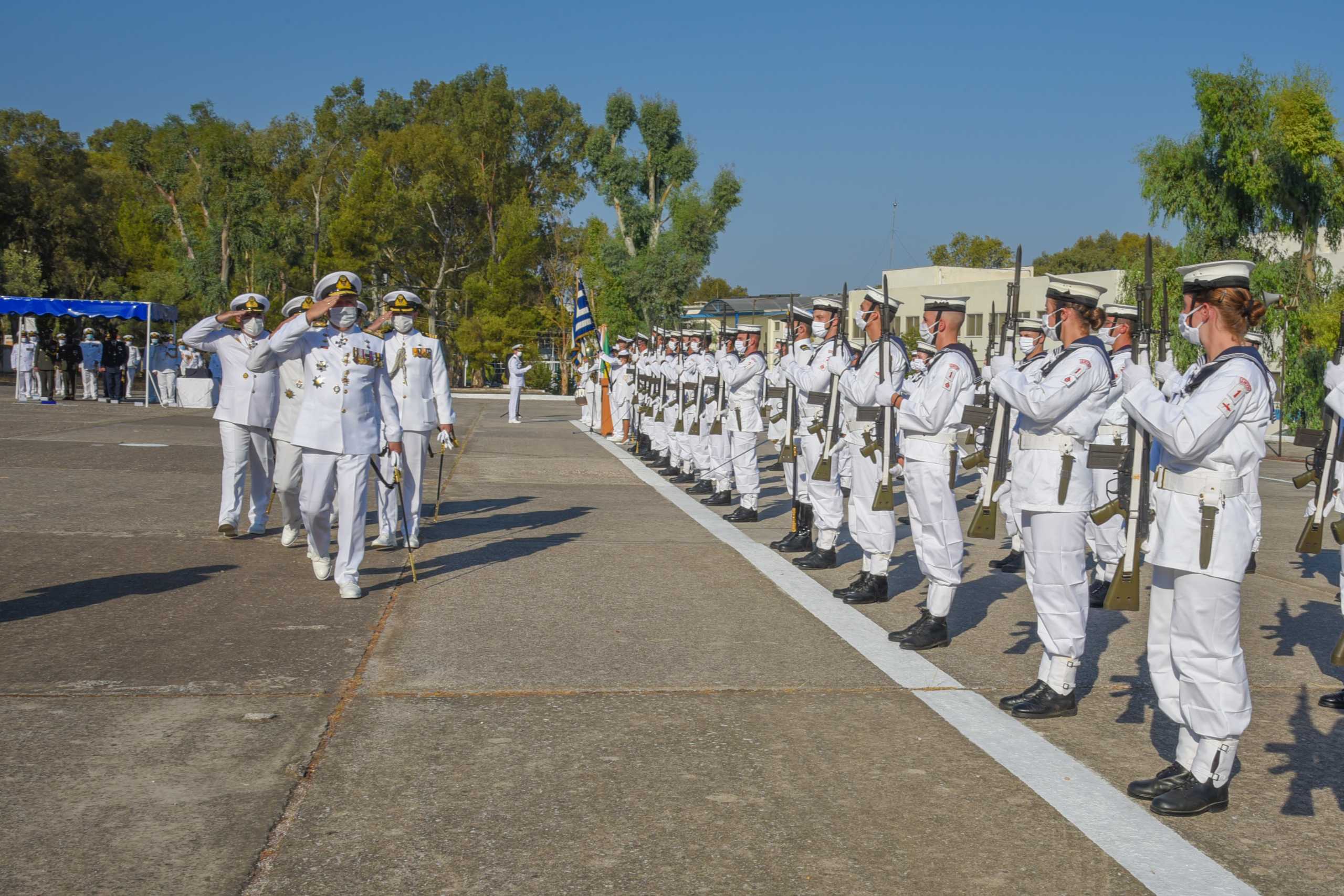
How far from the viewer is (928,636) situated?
7.33 meters

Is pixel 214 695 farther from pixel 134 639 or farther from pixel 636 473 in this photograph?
pixel 636 473

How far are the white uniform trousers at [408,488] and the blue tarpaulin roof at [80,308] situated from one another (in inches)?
1036

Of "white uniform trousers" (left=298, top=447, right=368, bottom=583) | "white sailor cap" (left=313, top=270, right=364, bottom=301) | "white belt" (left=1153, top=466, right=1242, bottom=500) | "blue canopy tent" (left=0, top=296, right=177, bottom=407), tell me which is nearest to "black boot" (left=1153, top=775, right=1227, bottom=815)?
"white belt" (left=1153, top=466, right=1242, bottom=500)

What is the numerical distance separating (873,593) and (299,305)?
459cm

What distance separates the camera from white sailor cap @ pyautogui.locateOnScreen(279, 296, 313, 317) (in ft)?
28.0

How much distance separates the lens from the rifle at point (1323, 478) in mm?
8328

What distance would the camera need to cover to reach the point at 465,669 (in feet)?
21.5

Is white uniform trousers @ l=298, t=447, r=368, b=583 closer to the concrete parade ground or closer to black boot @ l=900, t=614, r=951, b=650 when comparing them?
the concrete parade ground

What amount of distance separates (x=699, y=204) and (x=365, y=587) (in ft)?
167

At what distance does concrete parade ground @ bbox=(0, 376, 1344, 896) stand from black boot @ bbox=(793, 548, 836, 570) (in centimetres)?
17

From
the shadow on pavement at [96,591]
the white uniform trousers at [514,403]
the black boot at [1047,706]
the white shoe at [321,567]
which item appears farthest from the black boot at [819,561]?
the white uniform trousers at [514,403]

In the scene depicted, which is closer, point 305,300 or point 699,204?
point 305,300

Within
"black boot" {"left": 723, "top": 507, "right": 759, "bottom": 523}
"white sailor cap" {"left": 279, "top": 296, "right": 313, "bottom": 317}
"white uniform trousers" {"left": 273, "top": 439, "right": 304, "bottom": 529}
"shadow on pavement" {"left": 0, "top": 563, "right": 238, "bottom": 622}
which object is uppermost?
"white sailor cap" {"left": 279, "top": 296, "right": 313, "bottom": 317}

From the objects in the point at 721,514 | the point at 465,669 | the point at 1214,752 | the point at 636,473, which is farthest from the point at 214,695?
the point at 636,473
